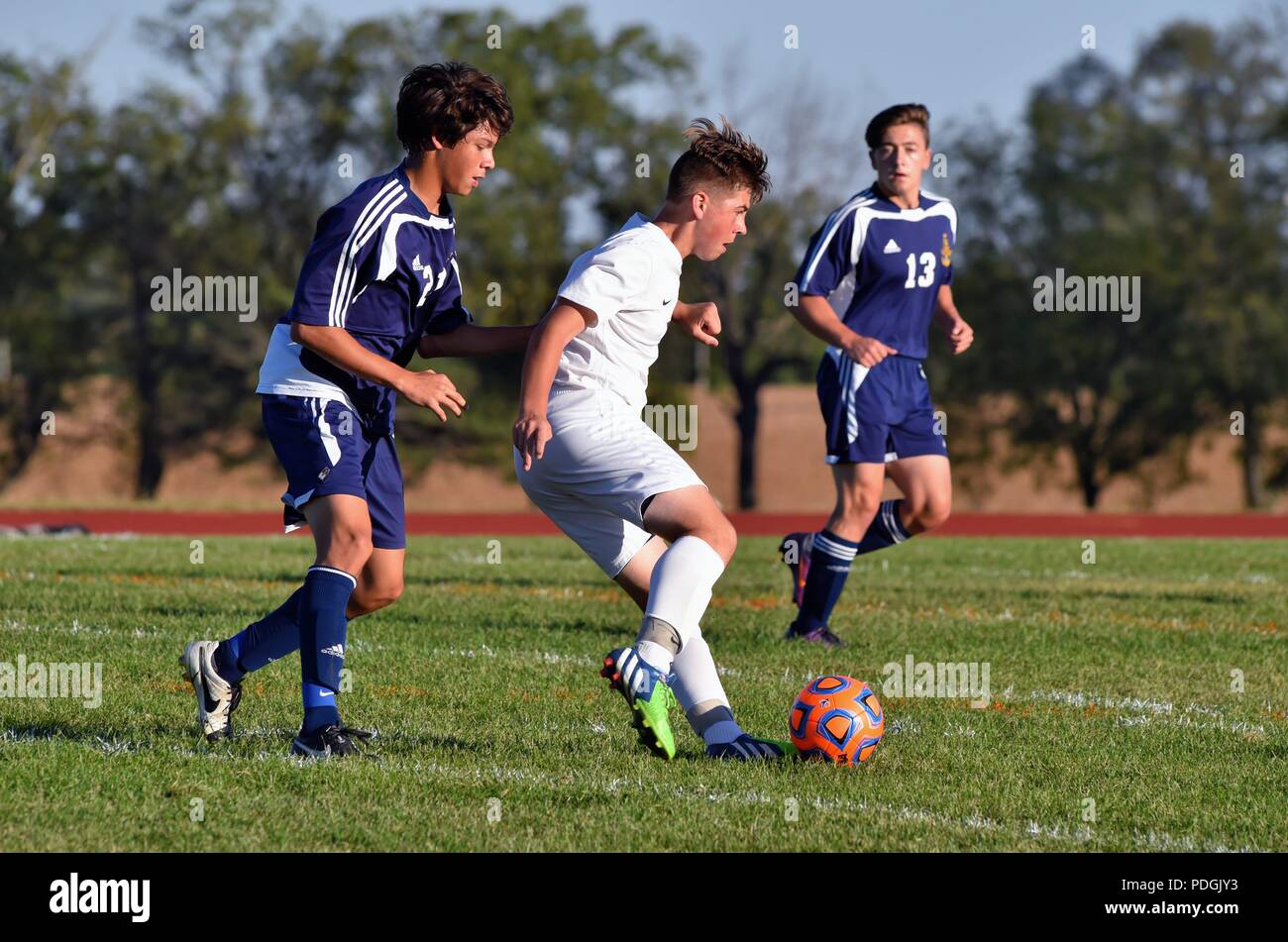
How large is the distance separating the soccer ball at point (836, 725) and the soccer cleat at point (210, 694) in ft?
6.20

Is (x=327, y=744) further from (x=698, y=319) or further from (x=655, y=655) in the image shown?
(x=698, y=319)

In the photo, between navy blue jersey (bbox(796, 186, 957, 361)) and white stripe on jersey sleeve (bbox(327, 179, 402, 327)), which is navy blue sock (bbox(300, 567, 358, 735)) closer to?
white stripe on jersey sleeve (bbox(327, 179, 402, 327))

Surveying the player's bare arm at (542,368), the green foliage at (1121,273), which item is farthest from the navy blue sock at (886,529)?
the green foliage at (1121,273)

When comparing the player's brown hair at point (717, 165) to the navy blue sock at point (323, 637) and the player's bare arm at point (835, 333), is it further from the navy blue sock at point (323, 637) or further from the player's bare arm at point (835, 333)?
the player's bare arm at point (835, 333)

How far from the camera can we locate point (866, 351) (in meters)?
7.90

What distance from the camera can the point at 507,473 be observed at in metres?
37.0

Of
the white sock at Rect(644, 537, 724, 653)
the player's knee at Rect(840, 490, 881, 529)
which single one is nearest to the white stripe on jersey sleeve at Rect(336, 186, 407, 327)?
the white sock at Rect(644, 537, 724, 653)

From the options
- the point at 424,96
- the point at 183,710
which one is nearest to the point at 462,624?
the point at 183,710

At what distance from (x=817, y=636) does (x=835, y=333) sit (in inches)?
61.5

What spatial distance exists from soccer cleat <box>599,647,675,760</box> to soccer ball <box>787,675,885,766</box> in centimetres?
46

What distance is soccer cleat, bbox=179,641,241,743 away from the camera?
5.25 metres

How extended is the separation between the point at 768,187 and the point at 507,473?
1248 inches

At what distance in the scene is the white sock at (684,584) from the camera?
4.98 meters
